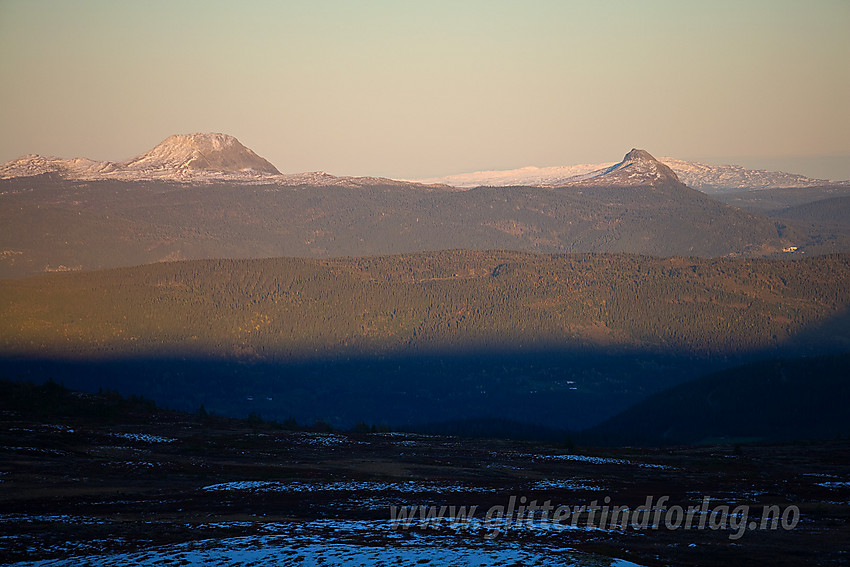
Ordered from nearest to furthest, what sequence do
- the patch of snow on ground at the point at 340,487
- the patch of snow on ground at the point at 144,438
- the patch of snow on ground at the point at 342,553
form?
the patch of snow on ground at the point at 342,553 → the patch of snow on ground at the point at 340,487 → the patch of snow on ground at the point at 144,438

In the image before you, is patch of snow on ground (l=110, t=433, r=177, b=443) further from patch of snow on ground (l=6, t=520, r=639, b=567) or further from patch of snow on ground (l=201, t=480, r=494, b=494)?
patch of snow on ground (l=6, t=520, r=639, b=567)

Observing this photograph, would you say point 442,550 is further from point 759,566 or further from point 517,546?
point 759,566

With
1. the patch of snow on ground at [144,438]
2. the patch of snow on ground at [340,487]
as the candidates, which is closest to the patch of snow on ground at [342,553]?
the patch of snow on ground at [340,487]

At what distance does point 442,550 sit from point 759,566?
13.9 metres

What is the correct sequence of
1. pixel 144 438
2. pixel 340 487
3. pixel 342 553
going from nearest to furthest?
1. pixel 342 553
2. pixel 340 487
3. pixel 144 438

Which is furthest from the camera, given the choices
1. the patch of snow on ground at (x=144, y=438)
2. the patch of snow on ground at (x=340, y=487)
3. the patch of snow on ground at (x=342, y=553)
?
the patch of snow on ground at (x=144, y=438)

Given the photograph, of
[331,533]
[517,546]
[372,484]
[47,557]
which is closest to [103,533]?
[47,557]

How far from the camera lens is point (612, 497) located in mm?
64500

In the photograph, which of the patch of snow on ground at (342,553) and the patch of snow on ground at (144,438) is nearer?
the patch of snow on ground at (342,553)

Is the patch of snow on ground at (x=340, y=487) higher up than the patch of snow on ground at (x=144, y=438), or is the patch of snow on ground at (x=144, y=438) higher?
the patch of snow on ground at (x=144, y=438)

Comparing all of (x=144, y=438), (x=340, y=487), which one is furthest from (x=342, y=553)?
(x=144, y=438)

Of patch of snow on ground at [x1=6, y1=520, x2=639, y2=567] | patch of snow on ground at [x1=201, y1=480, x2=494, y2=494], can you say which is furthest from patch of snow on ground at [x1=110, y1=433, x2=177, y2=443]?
patch of snow on ground at [x1=6, y1=520, x2=639, y2=567]

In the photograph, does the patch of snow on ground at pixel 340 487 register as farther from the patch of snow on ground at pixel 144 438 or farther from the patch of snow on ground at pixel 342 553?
→ the patch of snow on ground at pixel 144 438

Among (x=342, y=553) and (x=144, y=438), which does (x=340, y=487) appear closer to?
(x=342, y=553)
